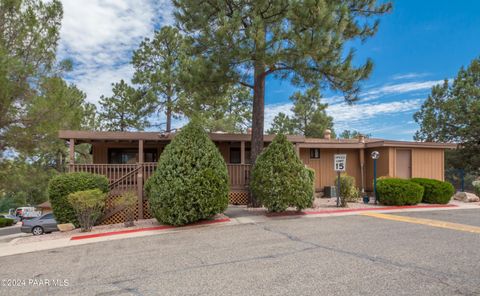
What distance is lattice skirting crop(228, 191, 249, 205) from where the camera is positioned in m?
12.4

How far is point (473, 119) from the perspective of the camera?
68.4 ft

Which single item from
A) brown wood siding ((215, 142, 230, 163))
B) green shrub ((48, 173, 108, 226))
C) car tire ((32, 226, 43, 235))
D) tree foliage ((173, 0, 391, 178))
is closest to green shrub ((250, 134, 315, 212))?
tree foliage ((173, 0, 391, 178))

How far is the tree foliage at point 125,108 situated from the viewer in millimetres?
20750

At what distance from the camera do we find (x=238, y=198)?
1245 cm

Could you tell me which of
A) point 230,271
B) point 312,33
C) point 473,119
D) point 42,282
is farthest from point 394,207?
point 473,119

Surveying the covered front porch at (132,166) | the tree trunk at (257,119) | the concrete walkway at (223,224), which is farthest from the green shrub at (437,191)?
the covered front porch at (132,166)

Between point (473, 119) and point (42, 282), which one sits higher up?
point (473, 119)

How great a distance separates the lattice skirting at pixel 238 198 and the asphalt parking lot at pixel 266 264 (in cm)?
458

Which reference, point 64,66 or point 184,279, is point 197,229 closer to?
point 184,279

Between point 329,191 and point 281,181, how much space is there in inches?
270

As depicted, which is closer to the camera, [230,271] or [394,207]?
[230,271]

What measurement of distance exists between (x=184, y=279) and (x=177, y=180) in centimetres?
416

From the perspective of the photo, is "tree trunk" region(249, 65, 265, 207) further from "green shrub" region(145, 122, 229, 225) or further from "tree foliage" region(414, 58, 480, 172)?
"tree foliage" region(414, 58, 480, 172)

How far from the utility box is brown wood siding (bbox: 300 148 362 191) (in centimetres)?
46
